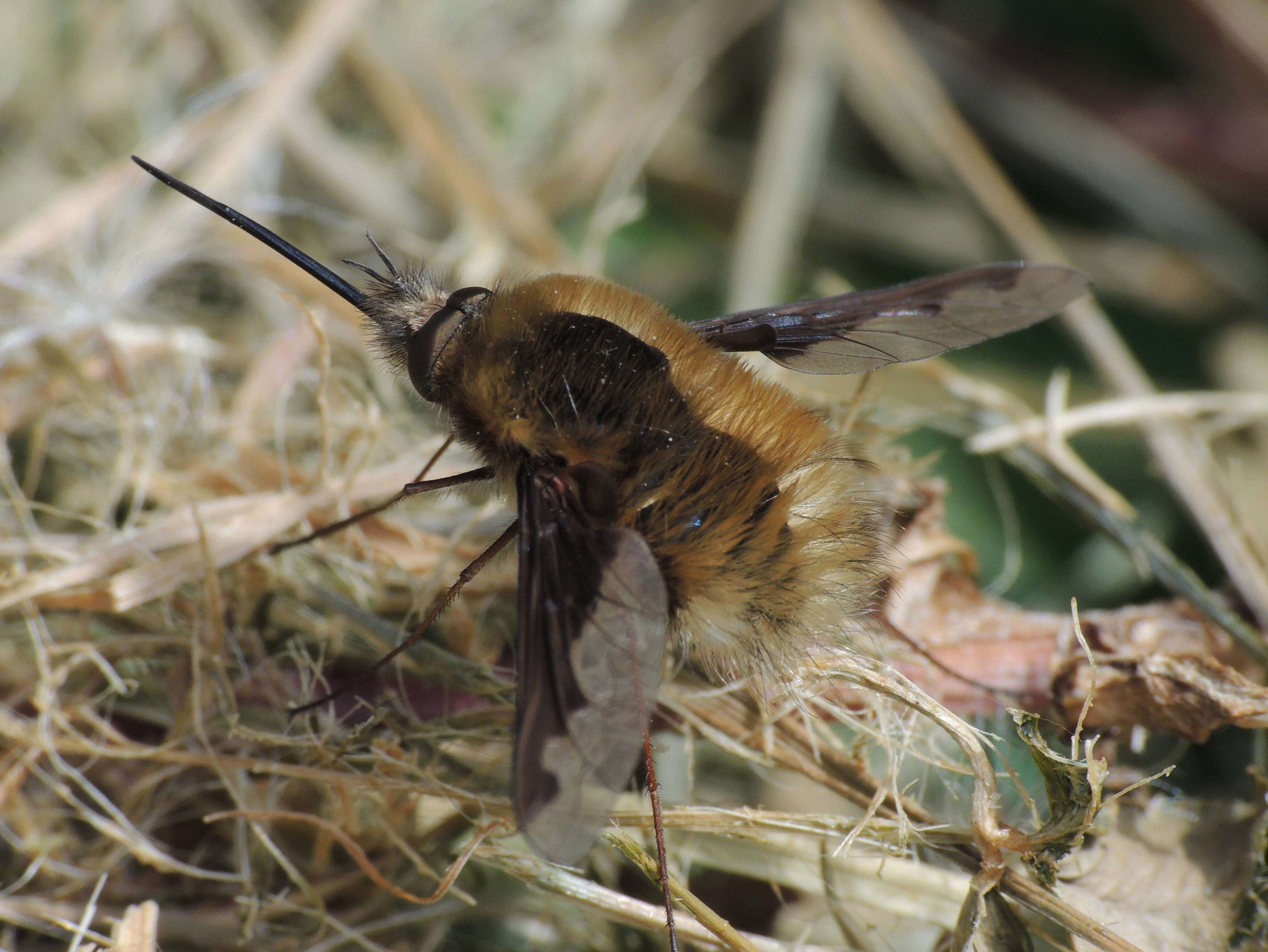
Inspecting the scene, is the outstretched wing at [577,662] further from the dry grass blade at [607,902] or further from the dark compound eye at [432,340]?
the dry grass blade at [607,902]

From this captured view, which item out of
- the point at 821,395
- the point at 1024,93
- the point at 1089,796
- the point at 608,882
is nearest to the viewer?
the point at 1089,796

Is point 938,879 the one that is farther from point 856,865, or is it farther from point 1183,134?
point 1183,134

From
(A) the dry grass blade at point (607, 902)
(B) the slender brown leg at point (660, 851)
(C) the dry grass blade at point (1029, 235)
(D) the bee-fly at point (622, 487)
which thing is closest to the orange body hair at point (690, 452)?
(D) the bee-fly at point (622, 487)

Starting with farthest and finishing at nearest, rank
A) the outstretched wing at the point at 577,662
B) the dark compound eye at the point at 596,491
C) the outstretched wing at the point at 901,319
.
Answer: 1. the outstretched wing at the point at 901,319
2. the dark compound eye at the point at 596,491
3. the outstretched wing at the point at 577,662

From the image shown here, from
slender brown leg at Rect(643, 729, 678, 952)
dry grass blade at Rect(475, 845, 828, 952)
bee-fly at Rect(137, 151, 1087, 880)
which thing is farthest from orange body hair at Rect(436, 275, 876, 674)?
dry grass blade at Rect(475, 845, 828, 952)

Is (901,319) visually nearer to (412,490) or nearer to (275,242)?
(412,490)

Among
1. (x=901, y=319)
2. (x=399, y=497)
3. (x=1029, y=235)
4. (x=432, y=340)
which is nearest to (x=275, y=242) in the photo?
(x=432, y=340)

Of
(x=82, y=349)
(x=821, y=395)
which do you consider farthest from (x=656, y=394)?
(x=82, y=349)
